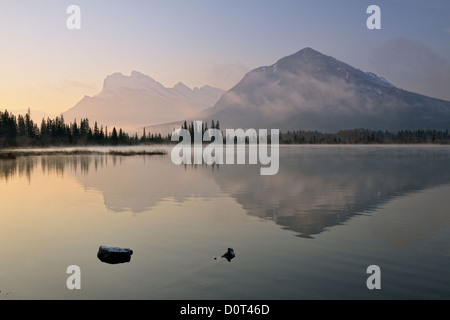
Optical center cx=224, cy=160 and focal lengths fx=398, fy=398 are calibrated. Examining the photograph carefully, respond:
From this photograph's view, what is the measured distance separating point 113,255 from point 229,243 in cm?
652

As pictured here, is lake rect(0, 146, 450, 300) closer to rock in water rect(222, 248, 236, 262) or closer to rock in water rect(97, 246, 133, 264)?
rock in water rect(97, 246, 133, 264)

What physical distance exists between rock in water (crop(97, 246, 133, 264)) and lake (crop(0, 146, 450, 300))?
35 centimetres

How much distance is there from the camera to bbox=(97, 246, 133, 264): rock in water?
723 inches

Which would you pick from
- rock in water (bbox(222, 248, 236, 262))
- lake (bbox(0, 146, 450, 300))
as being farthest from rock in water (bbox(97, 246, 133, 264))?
rock in water (bbox(222, 248, 236, 262))

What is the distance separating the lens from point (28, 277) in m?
16.5

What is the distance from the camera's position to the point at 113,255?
60.2ft

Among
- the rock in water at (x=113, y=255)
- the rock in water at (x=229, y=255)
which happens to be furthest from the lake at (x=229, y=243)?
the rock in water at (x=229, y=255)

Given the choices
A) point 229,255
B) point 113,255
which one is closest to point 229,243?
point 229,255

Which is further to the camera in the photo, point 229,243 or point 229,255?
point 229,243

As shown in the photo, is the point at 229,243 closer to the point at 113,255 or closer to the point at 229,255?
the point at 229,255

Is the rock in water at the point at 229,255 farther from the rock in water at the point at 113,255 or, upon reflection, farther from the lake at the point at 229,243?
the rock in water at the point at 113,255

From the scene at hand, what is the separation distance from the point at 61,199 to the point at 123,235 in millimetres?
17882
